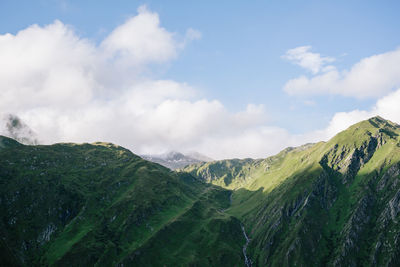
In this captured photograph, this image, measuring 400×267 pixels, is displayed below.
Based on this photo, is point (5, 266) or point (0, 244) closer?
point (5, 266)

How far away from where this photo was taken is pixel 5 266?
184 meters

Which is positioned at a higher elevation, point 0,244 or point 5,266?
point 0,244

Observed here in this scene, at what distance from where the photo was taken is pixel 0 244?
652 feet

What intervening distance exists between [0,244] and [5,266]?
22.6m
